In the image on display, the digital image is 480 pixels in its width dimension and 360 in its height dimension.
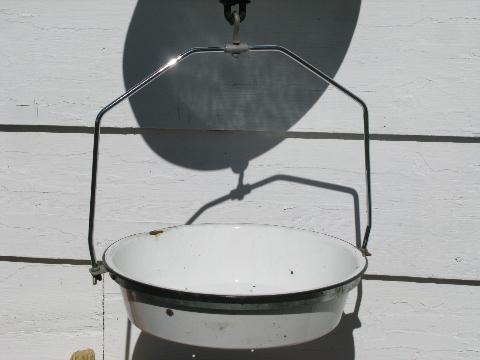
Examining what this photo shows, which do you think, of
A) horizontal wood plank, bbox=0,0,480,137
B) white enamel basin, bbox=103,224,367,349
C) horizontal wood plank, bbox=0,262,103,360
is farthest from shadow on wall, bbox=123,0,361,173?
horizontal wood plank, bbox=0,262,103,360

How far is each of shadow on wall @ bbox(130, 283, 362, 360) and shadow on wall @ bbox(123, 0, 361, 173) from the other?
25 cm

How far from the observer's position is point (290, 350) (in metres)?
0.72

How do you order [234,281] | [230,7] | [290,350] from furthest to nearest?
1. [290,350]
2. [234,281]
3. [230,7]

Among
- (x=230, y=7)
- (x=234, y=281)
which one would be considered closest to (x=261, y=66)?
(x=230, y=7)

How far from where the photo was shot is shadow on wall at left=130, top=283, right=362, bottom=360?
0.71 metres

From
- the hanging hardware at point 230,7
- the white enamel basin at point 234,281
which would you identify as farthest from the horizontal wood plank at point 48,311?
the hanging hardware at point 230,7

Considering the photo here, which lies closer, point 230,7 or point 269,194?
point 230,7

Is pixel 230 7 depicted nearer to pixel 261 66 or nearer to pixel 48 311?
pixel 261 66

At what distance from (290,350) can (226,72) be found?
15.2 inches

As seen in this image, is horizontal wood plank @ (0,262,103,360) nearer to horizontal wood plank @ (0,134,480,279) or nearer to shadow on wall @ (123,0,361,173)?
horizontal wood plank @ (0,134,480,279)

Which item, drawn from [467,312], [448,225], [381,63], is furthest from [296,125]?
[467,312]

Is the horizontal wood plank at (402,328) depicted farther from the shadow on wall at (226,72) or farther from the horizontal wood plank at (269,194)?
the shadow on wall at (226,72)

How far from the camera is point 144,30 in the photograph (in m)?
0.66

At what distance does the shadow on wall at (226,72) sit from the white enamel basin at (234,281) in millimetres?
124
